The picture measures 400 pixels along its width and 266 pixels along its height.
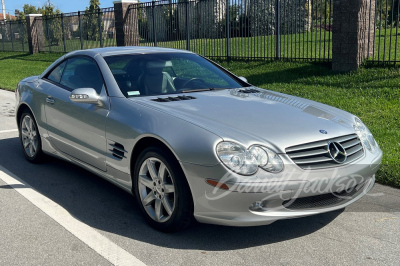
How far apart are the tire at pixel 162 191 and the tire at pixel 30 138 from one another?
227cm

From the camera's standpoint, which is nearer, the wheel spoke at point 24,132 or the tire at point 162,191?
the tire at point 162,191

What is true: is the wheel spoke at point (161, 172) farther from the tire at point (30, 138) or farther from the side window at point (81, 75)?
the tire at point (30, 138)

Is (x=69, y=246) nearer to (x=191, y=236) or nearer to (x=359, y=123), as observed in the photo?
(x=191, y=236)

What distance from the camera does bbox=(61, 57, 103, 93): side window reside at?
521 cm

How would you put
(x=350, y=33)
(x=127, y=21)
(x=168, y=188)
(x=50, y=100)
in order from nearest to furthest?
(x=168, y=188) < (x=50, y=100) < (x=350, y=33) < (x=127, y=21)

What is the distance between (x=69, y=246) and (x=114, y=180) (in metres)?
0.93

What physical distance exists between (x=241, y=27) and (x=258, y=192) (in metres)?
12.0

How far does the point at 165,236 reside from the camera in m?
4.09

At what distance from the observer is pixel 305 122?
4.15m

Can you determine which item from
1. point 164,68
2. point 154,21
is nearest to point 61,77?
point 164,68

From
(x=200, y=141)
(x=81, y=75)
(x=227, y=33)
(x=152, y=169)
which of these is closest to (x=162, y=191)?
(x=152, y=169)

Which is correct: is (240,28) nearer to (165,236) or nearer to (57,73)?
(57,73)

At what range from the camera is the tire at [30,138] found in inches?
243

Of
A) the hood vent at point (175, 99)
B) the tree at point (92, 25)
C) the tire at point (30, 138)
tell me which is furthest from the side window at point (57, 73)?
the tree at point (92, 25)
